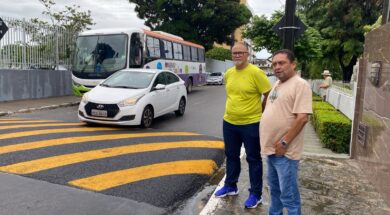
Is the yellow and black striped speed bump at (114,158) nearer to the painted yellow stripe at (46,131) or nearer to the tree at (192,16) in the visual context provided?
the painted yellow stripe at (46,131)

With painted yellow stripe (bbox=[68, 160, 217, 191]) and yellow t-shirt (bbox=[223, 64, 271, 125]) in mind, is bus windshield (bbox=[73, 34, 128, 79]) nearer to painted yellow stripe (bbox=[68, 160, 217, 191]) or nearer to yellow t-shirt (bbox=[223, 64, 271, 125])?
painted yellow stripe (bbox=[68, 160, 217, 191])

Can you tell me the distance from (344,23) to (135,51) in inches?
534

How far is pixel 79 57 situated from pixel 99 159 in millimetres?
9570

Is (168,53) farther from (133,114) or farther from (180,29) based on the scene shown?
(180,29)

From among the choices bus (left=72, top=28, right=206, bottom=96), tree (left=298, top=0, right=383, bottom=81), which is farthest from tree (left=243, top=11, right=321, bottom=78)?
tree (left=298, top=0, right=383, bottom=81)

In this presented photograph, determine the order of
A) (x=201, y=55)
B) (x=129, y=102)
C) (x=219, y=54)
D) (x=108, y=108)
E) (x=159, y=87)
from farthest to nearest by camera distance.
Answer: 1. (x=219, y=54)
2. (x=201, y=55)
3. (x=159, y=87)
4. (x=129, y=102)
5. (x=108, y=108)

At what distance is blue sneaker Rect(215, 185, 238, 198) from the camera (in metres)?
4.58

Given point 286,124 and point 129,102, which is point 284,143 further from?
point 129,102

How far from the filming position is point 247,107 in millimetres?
4180

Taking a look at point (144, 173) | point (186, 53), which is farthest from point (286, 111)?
point (186, 53)

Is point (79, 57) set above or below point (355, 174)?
above

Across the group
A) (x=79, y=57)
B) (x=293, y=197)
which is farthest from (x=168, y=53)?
(x=293, y=197)

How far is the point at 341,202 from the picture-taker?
14.8 feet

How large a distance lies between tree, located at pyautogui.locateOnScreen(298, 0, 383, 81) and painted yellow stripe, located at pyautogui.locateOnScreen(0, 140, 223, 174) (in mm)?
16694
